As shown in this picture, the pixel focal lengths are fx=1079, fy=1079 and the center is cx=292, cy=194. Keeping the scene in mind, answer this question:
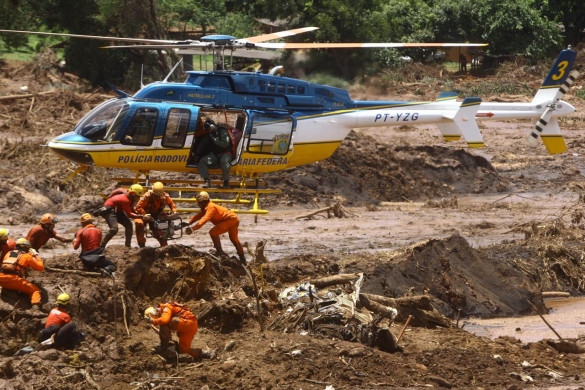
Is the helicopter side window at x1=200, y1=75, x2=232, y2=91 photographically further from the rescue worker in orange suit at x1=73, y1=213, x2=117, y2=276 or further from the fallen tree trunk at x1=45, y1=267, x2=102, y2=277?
the fallen tree trunk at x1=45, y1=267, x2=102, y2=277

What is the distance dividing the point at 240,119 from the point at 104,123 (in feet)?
8.81

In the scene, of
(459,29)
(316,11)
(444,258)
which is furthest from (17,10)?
(444,258)

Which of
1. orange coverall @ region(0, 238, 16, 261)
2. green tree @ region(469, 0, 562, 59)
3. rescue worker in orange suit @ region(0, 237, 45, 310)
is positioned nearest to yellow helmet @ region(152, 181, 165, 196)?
orange coverall @ region(0, 238, 16, 261)

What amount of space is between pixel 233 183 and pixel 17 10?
1895cm

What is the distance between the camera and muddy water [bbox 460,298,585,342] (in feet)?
59.7

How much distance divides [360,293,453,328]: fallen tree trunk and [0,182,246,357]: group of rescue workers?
8.94 ft

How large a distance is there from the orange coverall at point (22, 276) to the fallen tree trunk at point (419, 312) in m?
5.44

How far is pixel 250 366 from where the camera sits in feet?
46.8

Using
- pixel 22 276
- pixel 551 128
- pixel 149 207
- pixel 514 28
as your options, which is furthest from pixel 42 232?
pixel 514 28

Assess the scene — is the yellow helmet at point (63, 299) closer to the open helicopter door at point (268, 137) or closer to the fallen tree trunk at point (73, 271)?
the fallen tree trunk at point (73, 271)

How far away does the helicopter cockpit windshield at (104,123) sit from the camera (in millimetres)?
19422

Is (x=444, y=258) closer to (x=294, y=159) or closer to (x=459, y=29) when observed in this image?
(x=294, y=159)

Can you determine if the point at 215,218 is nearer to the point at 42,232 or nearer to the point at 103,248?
the point at 103,248

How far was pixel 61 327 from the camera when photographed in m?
14.0
